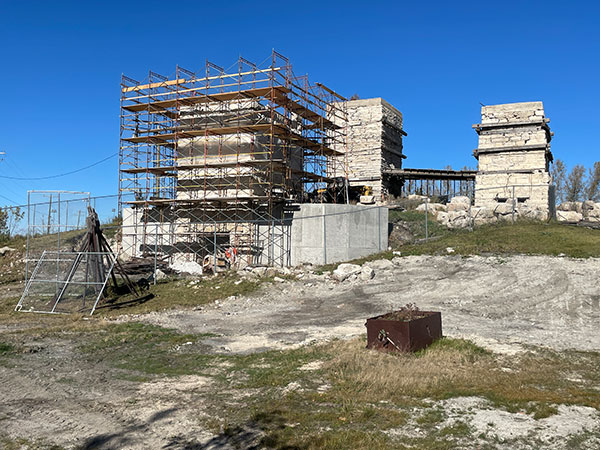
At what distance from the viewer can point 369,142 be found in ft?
101

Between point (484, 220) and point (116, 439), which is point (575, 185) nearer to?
point (484, 220)

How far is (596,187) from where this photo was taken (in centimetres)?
4641

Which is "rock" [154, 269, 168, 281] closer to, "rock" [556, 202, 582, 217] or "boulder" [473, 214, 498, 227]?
"boulder" [473, 214, 498, 227]

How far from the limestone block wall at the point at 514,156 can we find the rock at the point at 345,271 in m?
10.5

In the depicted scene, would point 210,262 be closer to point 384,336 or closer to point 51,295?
point 51,295

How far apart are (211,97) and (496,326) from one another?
17848 mm


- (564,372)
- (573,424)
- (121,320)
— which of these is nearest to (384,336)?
(564,372)

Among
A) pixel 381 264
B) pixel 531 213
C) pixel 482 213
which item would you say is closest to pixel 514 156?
pixel 531 213

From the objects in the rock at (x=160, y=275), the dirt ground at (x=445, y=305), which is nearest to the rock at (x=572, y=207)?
the dirt ground at (x=445, y=305)

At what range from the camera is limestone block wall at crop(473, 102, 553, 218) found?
25906mm

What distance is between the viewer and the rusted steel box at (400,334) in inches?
344

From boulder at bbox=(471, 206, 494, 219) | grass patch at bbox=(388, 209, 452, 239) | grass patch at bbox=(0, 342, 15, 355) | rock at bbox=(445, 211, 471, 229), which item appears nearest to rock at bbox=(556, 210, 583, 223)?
A: boulder at bbox=(471, 206, 494, 219)

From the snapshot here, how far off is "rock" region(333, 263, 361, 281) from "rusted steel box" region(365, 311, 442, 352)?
971 cm

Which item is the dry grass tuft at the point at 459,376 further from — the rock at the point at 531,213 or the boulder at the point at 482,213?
the boulder at the point at 482,213
